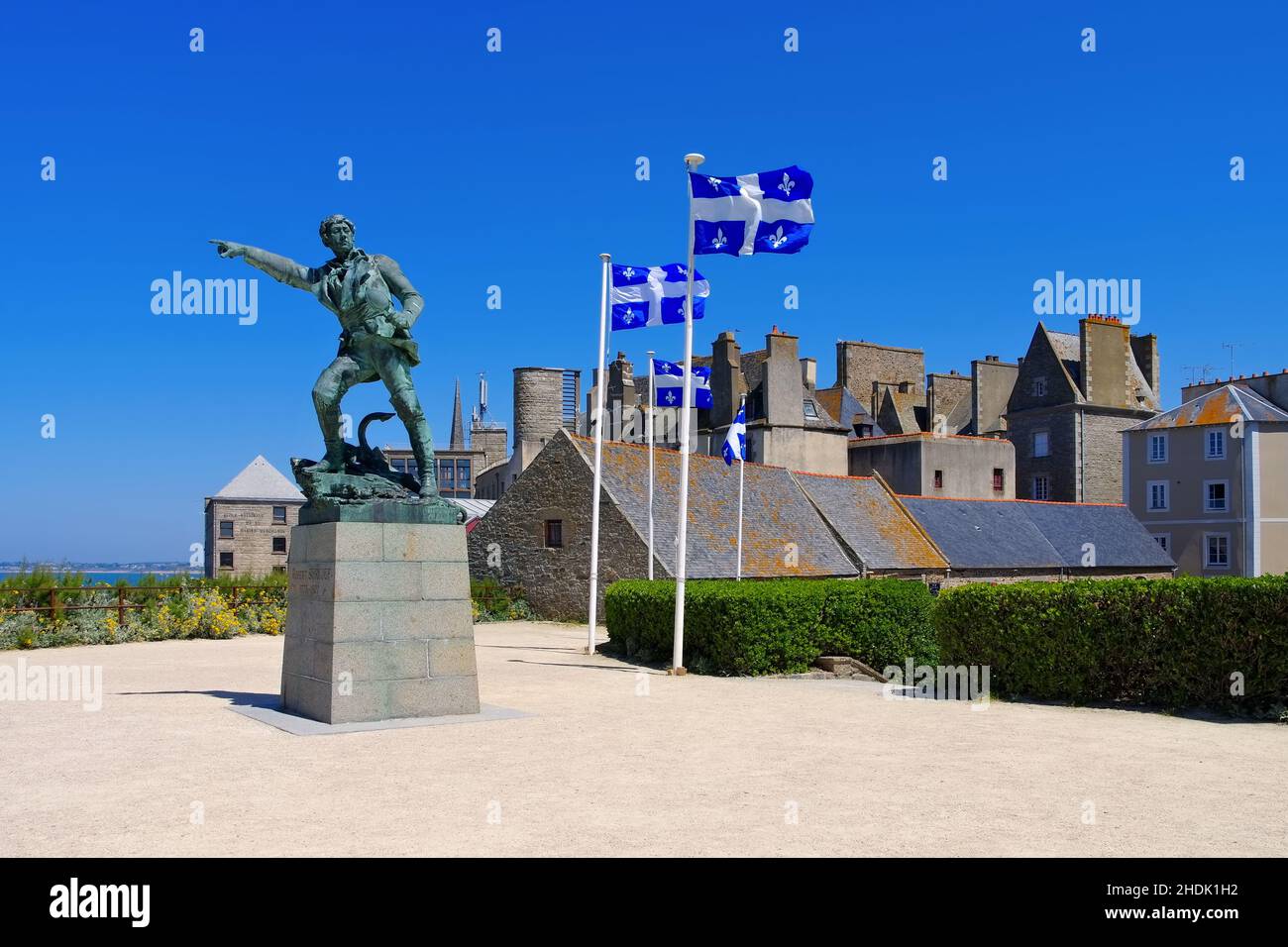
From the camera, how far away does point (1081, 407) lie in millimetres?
56031

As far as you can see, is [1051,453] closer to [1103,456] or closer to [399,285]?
[1103,456]

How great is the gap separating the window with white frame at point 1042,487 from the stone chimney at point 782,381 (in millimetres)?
15406

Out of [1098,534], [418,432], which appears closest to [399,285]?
[418,432]

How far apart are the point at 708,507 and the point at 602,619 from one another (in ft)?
15.4

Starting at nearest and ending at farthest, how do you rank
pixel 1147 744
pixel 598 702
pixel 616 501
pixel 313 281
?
1. pixel 1147 744
2. pixel 313 281
3. pixel 598 702
4. pixel 616 501

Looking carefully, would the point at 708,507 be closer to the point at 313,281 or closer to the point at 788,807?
→ the point at 313,281

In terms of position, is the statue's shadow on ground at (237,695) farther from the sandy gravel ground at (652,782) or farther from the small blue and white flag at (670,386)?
the small blue and white flag at (670,386)

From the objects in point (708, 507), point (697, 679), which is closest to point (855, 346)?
point (708, 507)

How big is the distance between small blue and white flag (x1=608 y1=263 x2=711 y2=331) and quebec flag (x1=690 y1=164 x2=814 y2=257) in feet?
11.7

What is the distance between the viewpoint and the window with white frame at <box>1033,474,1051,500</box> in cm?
5778

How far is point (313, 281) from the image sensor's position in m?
12.3

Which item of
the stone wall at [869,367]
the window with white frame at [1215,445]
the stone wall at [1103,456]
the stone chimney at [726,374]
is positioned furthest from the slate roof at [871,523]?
the stone wall at [869,367]

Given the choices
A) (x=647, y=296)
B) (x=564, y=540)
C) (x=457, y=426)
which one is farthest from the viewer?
(x=457, y=426)

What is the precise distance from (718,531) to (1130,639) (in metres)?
17.8
